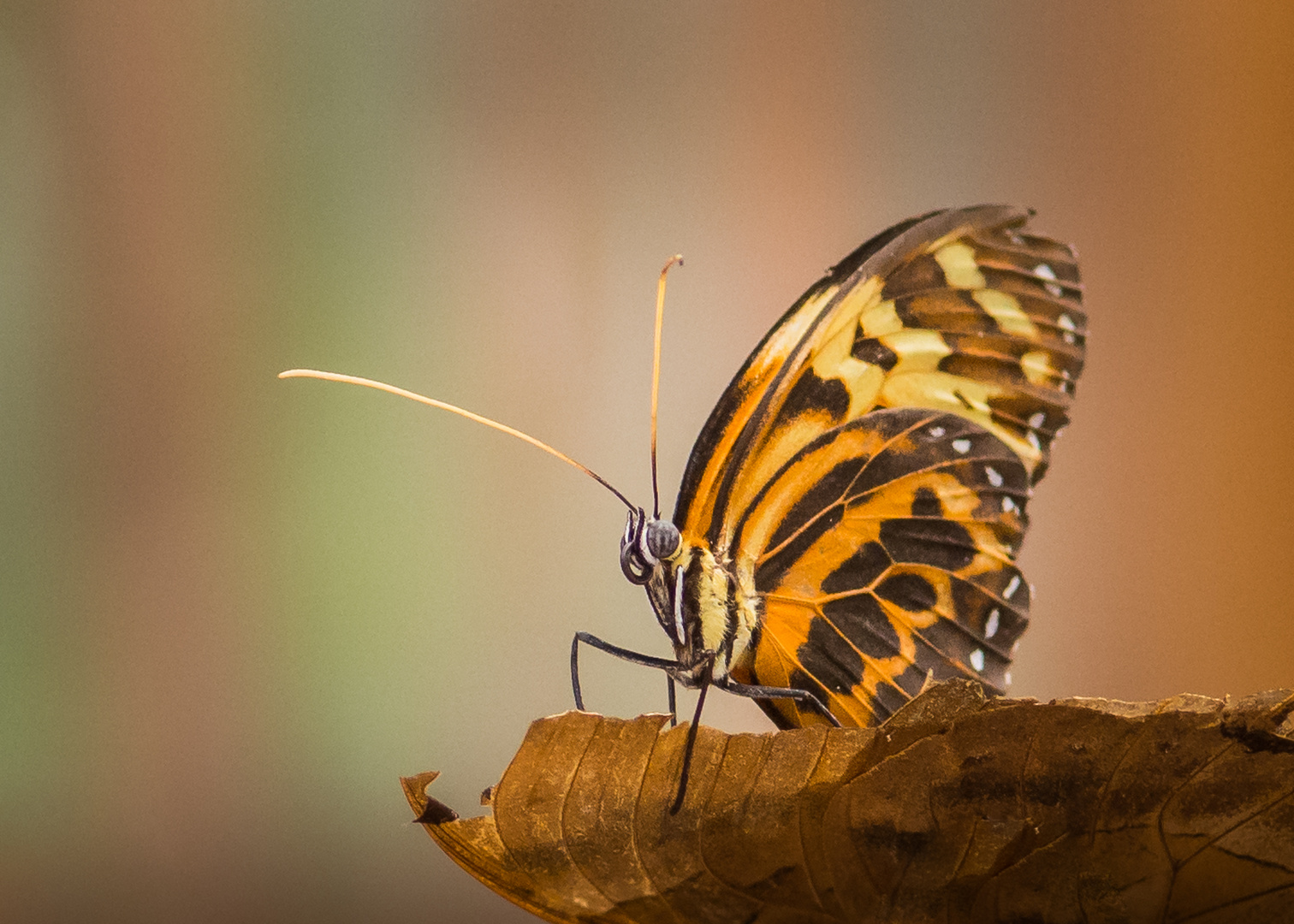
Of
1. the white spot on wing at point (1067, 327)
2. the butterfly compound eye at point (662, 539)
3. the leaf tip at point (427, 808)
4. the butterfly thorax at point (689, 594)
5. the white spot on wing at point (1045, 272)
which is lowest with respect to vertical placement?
the leaf tip at point (427, 808)

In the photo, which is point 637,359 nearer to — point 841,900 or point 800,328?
point 800,328

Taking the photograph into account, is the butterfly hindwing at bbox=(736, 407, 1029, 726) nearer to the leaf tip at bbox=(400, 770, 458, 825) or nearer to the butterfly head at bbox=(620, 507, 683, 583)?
the butterfly head at bbox=(620, 507, 683, 583)

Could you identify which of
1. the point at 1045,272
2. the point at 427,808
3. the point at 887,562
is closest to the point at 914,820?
the point at 427,808

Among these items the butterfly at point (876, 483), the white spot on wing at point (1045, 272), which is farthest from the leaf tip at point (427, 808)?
the white spot on wing at point (1045, 272)

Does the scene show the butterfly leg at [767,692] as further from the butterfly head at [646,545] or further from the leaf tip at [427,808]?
the leaf tip at [427,808]

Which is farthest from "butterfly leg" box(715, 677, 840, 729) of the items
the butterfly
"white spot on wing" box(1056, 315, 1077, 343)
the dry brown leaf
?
"white spot on wing" box(1056, 315, 1077, 343)

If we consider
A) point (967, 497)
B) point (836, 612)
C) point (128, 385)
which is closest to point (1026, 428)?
point (967, 497)

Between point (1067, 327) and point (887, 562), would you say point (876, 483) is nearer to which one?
point (887, 562)
